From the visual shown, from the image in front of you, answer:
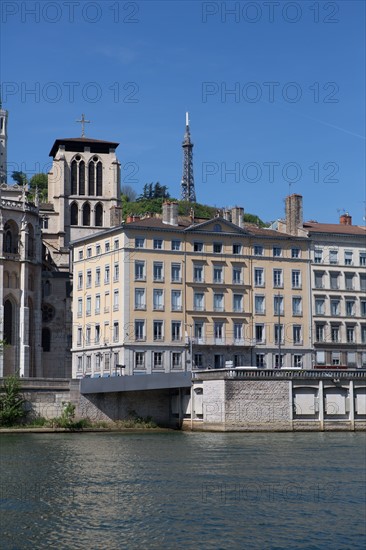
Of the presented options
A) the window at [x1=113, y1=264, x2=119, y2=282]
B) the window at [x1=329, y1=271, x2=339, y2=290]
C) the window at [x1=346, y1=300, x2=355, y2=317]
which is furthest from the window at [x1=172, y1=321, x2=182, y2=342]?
the window at [x1=346, y1=300, x2=355, y2=317]

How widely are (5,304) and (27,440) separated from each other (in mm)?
32849

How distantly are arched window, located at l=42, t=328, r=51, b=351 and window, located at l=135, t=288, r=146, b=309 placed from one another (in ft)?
70.3

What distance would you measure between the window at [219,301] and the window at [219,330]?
1226mm

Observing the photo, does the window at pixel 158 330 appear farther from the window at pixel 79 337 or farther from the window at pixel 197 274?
the window at pixel 79 337

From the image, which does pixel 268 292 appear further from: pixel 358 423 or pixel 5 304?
pixel 5 304

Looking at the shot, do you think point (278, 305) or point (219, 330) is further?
point (278, 305)

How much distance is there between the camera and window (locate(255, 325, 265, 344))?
285ft

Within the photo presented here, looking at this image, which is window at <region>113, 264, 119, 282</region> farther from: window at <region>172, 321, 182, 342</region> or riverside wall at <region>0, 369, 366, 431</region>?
riverside wall at <region>0, 369, 366, 431</region>

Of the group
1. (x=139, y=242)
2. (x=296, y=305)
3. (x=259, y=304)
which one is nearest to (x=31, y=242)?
(x=139, y=242)

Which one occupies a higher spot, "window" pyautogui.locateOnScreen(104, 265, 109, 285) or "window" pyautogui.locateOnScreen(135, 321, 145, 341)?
"window" pyautogui.locateOnScreen(104, 265, 109, 285)

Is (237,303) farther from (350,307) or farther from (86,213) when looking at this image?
(86,213)

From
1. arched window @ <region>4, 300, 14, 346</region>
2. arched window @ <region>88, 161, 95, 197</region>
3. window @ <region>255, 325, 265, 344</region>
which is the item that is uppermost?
arched window @ <region>88, 161, 95, 197</region>

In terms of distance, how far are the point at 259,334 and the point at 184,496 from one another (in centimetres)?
5089

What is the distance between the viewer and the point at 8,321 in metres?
94.6
